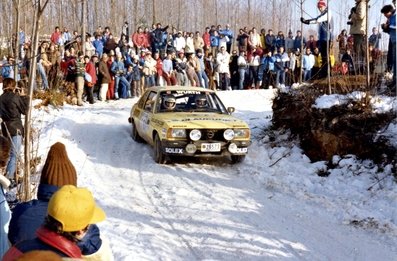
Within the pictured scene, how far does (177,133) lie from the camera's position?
32.5 ft

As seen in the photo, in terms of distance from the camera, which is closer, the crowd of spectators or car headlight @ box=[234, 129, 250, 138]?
car headlight @ box=[234, 129, 250, 138]

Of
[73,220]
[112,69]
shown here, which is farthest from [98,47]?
[73,220]

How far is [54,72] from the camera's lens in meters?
17.2

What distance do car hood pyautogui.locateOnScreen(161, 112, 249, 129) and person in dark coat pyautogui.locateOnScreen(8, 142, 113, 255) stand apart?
20.0ft

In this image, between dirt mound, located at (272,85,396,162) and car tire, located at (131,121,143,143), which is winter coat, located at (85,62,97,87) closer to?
car tire, located at (131,121,143,143)

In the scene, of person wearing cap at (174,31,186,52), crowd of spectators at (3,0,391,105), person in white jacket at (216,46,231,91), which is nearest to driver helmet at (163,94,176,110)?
crowd of spectators at (3,0,391,105)

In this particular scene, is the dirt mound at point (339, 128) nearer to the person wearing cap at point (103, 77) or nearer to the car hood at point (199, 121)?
the car hood at point (199, 121)

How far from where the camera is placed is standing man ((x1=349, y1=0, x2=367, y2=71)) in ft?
41.3

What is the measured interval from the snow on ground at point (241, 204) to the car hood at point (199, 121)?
2.62 ft

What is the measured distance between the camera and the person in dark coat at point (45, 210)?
10.4 feet

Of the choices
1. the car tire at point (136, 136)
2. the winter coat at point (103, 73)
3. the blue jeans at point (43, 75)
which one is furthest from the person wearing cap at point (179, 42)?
the car tire at point (136, 136)

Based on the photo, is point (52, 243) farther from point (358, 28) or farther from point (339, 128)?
point (358, 28)

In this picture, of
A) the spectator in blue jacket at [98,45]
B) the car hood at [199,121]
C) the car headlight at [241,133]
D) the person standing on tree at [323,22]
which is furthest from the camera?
the spectator in blue jacket at [98,45]

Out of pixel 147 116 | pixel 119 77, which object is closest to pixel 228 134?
pixel 147 116
